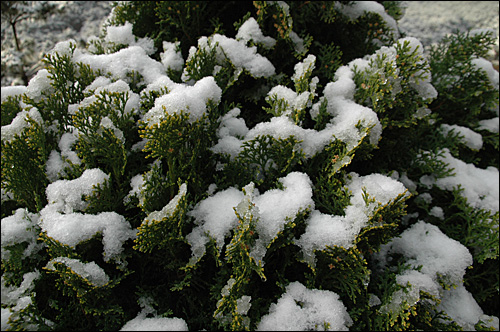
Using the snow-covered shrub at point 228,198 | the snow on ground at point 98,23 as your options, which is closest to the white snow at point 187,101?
the snow-covered shrub at point 228,198

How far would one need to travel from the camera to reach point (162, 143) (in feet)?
5.63

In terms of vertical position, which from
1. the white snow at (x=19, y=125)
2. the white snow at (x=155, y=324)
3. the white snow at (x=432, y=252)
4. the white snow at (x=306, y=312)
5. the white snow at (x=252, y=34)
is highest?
the white snow at (x=252, y=34)

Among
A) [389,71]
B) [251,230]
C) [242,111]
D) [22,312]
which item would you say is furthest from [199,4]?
[22,312]

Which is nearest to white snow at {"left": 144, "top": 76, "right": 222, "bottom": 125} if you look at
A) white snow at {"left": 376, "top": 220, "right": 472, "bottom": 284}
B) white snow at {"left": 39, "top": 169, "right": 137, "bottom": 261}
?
white snow at {"left": 39, "top": 169, "right": 137, "bottom": 261}

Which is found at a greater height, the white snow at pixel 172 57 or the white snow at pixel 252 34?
the white snow at pixel 252 34

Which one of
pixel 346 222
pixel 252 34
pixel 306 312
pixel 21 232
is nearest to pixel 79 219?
pixel 21 232

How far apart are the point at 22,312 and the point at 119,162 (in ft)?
3.12

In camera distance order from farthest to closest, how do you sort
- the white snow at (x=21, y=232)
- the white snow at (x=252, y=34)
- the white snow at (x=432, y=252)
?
the white snow at (x=252, y=34)
the white snow at (x=432, y=252)
the white snow at (x=21, y=232)

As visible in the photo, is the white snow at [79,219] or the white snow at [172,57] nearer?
the white snow at [79,219]

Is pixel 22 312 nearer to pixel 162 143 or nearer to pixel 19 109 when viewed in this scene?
pixel 162 143

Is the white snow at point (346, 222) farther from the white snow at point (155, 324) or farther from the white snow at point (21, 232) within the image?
the white snow at point (21, 232)

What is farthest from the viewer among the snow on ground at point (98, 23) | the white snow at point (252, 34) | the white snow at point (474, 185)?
the snow on ground at point (98, 23)

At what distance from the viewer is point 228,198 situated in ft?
6.45

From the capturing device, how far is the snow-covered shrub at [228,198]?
1738mm
